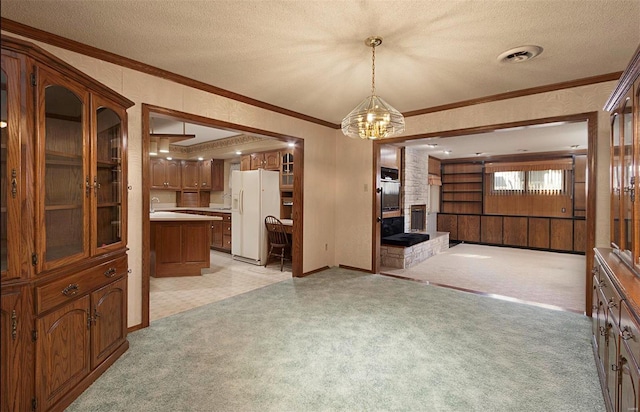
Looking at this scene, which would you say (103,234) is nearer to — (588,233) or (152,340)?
(152,340)

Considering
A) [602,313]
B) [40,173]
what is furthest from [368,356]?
[40,173]

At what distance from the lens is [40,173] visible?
5.65ft

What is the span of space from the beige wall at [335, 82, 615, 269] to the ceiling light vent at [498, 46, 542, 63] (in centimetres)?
106

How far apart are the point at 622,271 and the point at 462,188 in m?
7.95

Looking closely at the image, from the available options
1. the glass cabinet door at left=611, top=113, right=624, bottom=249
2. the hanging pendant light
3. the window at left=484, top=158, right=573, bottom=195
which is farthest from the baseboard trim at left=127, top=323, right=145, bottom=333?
the window at left=484, top=158, right=573, bottom=195

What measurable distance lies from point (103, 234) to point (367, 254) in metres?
3.76

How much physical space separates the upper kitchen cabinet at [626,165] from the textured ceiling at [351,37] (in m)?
0.57

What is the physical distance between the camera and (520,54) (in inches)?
107

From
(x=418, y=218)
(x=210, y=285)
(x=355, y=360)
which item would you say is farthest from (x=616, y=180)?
(x=418, y=218)

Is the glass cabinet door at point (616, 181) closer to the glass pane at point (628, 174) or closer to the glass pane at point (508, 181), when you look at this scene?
the glass pane at point (628, 174)

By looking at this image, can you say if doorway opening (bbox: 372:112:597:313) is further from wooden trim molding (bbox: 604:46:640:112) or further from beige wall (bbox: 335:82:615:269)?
wooden trim molding (bbox: 604:46:640:112)

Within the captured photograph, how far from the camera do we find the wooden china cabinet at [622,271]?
55.6 inches

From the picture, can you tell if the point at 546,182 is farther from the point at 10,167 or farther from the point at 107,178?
the point at 10,167

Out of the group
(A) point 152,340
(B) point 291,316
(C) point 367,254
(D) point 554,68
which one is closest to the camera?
(A) point 152,340
